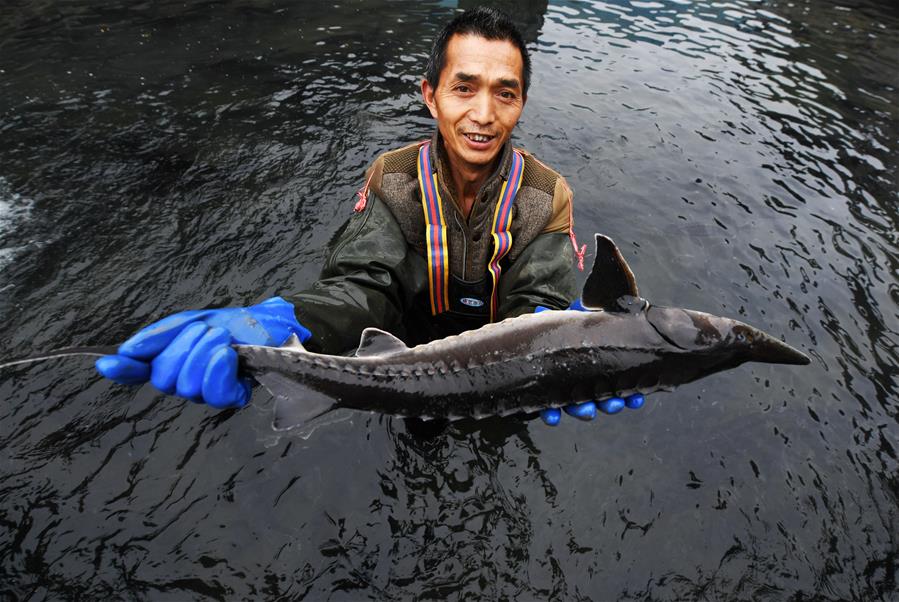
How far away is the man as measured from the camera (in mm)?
3322

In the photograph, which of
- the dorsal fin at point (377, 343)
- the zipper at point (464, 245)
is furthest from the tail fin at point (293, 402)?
the zipper at point (464, 245)

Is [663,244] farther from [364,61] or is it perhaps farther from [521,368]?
[364,61]

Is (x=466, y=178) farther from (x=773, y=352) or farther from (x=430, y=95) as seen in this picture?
(x=773, y=352)

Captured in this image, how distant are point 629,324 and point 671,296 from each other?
11.2ft

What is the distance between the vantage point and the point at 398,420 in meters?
4.32

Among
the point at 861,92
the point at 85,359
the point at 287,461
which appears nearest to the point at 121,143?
the point at 85,359

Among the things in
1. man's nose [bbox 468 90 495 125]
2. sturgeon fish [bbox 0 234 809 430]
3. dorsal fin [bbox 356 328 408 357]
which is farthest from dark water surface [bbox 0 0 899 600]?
man's nose [bbox 468 90 495 125]

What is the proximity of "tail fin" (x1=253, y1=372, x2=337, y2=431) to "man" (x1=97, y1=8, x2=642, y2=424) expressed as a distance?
405mm

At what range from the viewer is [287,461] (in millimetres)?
3973

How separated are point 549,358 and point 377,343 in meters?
0.88

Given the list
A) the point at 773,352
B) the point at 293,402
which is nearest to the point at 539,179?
the point at 773,352

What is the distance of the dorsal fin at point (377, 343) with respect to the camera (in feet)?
8.72

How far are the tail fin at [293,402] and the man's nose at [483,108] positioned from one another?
2.03m

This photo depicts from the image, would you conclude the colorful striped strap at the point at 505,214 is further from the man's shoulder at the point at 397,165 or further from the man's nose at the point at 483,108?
the man's shoulder at the point at 397,165
